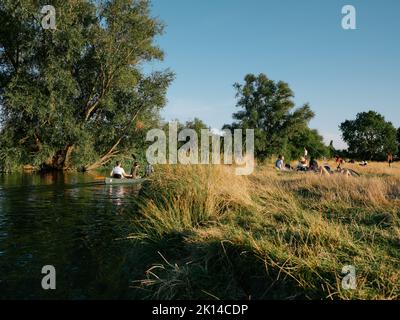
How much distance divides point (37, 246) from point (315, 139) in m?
70.2

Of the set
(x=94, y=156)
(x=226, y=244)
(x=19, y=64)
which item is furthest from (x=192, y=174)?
(x=19, y=64)

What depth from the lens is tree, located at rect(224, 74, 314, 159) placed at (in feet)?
→ 190

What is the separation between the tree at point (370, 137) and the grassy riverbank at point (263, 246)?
267ft

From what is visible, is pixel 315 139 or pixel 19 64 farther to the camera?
pixel 315 139

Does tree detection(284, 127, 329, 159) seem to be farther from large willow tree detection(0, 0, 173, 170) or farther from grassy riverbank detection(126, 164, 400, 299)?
grassy riverbank detection(126, 164, 400, 299)

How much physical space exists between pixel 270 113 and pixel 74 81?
3532 cm

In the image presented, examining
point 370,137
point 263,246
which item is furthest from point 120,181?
point 370,137

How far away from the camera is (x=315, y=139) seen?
75.2m

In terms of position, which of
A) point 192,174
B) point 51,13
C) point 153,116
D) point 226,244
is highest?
point 51,13

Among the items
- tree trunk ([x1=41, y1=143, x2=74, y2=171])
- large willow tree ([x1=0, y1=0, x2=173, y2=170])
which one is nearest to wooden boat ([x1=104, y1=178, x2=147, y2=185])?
large willow tree ([x1=0, y1=0, x2=173, y2=170])

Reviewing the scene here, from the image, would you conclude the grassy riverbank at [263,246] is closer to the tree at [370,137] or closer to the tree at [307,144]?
the tree at [307,144]

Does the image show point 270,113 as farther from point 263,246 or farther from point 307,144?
point 263,246

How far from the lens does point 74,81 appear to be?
27953 mm
